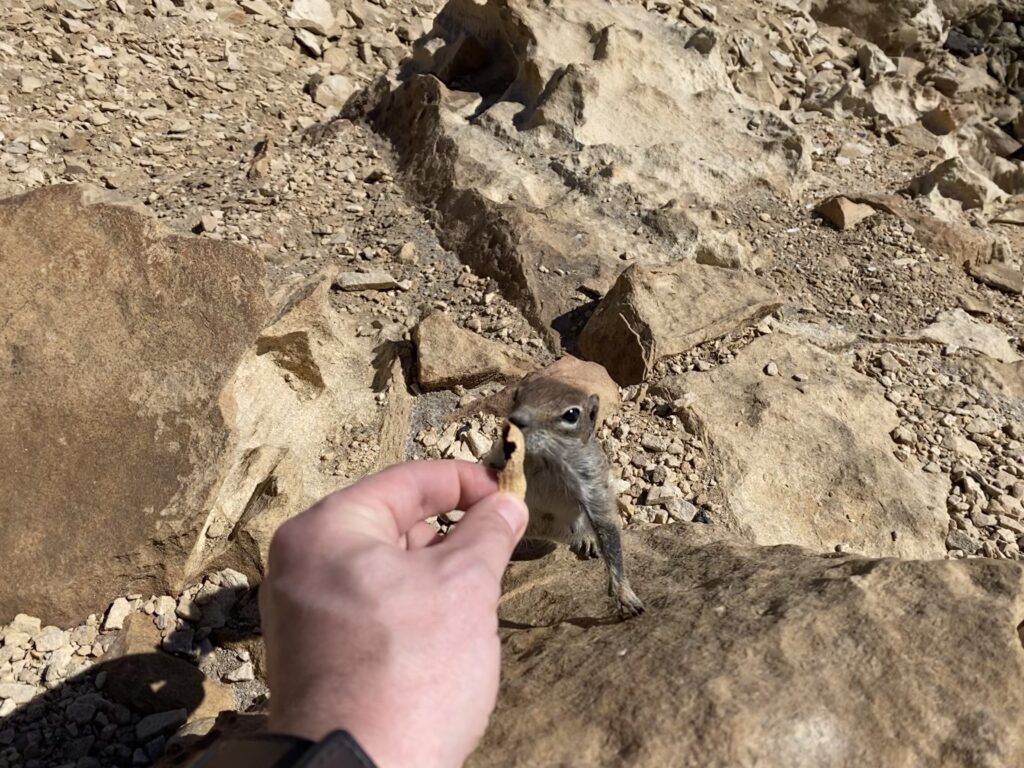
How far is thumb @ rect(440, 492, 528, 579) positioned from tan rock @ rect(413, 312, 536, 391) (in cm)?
223

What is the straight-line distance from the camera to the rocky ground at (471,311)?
3.35 meters

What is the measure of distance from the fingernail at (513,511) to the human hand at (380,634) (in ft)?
0.65

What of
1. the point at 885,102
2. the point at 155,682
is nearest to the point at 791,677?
the point at 155,682

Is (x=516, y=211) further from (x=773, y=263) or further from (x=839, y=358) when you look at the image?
(x=839, y=358)

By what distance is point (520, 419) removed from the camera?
3.42 m

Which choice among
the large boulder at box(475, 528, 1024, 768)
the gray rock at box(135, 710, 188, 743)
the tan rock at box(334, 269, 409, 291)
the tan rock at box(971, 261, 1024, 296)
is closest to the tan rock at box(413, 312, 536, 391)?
the tan rock at box(334, 269, 409, 291)

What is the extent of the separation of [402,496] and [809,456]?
2945 millimetres

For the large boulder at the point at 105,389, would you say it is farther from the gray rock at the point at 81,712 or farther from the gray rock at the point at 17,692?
the gray rock at the point at 81,712

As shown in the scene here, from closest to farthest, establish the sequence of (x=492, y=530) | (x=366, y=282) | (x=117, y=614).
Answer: (x=492, y=530) → (x=117, y=614) → (x=366, y=282)

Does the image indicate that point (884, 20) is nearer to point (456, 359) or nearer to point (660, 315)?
point (660, 315)

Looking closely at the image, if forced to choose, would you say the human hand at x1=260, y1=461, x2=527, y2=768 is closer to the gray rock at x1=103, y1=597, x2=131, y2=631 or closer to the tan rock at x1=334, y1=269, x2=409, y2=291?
the gray rock at x1=103, y1=597, x2=131, y2=631

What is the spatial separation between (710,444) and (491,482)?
2208mm

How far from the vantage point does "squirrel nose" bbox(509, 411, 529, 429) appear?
3420 millimetres

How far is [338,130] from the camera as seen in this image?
697cm
